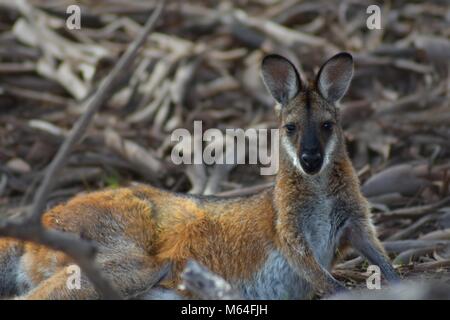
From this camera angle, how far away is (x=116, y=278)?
6371mm

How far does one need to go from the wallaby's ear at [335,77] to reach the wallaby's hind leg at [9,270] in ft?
7.85

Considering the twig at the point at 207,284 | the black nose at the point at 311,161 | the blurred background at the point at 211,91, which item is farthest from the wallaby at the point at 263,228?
the blurred background at the point at 211,91

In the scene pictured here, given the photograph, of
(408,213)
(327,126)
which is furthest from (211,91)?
(327,126)

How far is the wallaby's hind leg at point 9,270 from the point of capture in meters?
6.56

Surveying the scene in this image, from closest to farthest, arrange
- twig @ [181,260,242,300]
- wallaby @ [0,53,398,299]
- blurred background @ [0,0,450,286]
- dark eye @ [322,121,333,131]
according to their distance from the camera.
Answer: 1. twig @ [181,260,242,300]
2. wallaby @ [0,53,398,299]
3. dark eye @ [322,121,333,131]
4. blurred background @ [0,0,450,286]

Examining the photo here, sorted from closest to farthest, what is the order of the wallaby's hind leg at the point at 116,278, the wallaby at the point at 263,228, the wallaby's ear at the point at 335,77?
the wallaby's hind leg at the point at 116,278 < the wallaby at the point at 263,228 < the wallaby's ear at the point at 335,77

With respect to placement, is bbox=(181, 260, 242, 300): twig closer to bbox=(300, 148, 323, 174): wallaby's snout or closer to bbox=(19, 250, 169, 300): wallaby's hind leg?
bbox=(19, 250, 169, 300): wallaby's hind leg

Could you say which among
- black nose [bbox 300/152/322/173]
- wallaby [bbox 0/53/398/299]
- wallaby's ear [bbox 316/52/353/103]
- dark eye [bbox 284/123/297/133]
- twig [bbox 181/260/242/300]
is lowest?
twig [bbox 181/260/242/300]

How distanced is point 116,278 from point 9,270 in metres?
0.78

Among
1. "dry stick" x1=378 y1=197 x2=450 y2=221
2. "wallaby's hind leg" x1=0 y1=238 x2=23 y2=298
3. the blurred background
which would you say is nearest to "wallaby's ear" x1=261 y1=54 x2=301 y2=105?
the blurred background

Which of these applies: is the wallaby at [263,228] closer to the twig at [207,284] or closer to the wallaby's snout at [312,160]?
the wallaby's snout at [312,160]

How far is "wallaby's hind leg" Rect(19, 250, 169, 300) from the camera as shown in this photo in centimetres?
620

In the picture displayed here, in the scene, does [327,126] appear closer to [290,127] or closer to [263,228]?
[290,127]
